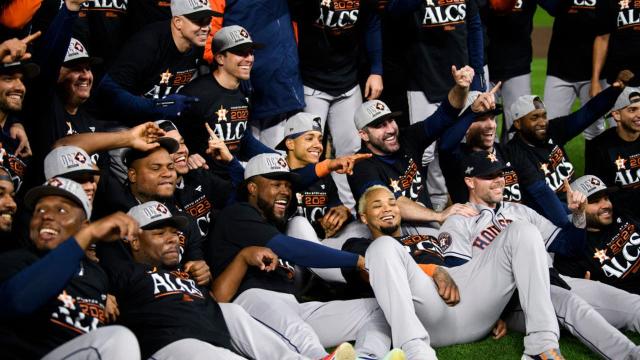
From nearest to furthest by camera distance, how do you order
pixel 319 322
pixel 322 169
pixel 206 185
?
pixel 319 322, pixel 322 169, pixel 206 185

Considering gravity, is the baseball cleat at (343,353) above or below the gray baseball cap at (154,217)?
below

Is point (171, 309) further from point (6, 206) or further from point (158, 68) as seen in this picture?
point (158, 68)

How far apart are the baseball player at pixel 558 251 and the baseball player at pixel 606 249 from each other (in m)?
0.15

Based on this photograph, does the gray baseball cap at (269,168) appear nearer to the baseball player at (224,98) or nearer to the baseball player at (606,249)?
the baseball player at (224,98)

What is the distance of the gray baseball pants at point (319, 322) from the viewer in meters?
5.56

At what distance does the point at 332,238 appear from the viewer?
265 inches

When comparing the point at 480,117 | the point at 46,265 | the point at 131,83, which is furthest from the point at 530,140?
the point at 46,265

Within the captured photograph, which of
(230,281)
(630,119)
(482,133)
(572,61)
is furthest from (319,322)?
(572,61)

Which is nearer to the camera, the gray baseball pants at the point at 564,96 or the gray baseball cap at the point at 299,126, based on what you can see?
the gray baseball cap at the point at 299,126

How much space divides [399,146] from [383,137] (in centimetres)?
15

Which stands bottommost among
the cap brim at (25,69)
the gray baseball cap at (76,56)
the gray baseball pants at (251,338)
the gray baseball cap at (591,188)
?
the gray baseball cap at (591,188)

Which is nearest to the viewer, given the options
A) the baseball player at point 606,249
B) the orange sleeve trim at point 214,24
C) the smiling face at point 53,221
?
the smiling face at point 53,221

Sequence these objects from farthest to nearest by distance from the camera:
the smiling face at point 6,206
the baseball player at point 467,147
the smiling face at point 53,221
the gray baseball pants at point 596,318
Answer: the baseball player at point 467,147 < the gray baseball pants at point 596,318 < the smiling face at point 6,206 < the smiling face at point 53,221

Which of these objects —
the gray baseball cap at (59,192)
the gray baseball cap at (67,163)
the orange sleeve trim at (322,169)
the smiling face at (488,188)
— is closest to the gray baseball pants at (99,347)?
the gray baseball cap at (59,192)
